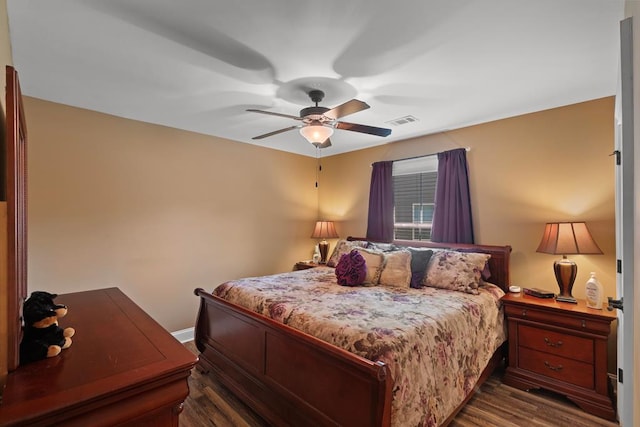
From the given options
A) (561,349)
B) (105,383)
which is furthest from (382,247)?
(105,383)

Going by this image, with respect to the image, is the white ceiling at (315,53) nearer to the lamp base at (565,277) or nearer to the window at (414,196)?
the window at (414,196)

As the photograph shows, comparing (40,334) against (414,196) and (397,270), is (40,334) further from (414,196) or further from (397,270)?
(414,196)

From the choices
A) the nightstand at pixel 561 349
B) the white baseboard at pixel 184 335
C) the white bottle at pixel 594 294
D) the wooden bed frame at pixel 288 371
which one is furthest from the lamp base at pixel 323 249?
the white bottle at pixel 594 294

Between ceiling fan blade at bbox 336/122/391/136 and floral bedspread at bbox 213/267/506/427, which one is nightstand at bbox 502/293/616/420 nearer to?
floral bedspread at bbox 213/267/506/427

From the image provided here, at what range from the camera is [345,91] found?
266cm

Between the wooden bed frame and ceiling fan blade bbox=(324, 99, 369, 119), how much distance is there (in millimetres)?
1602

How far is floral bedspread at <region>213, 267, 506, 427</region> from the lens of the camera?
1712 mm

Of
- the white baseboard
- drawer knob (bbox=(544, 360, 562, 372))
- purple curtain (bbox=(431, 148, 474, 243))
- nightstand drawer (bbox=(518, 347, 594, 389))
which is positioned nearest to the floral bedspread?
nightstand drawer (bbox=(518, 347, 594, 389))

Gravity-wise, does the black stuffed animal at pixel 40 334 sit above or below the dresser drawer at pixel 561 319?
above

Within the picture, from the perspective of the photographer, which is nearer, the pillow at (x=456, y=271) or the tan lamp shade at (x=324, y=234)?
the pillow at (x=456, y=271)

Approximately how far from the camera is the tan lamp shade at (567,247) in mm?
2564

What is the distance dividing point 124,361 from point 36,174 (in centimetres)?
280

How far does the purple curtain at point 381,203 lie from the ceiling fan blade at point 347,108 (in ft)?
6.96

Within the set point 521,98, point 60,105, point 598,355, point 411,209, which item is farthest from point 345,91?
point 598,355
